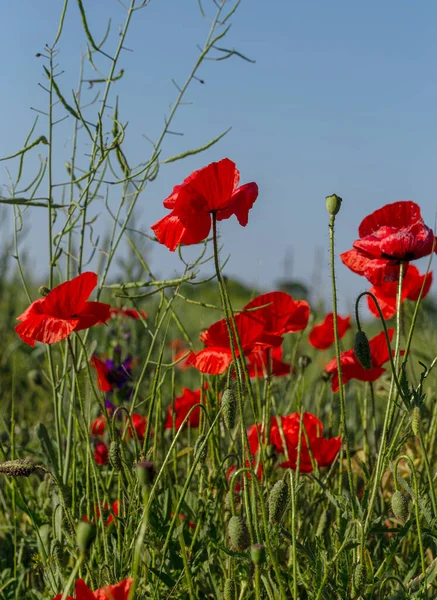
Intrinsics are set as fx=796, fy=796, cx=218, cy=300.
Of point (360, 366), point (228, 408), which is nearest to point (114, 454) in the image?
point (228, 408)

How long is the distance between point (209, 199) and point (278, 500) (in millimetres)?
489

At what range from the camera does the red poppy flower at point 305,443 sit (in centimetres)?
171

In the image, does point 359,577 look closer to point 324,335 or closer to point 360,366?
point 360,366

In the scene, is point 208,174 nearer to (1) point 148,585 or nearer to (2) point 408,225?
(2) point 408,225

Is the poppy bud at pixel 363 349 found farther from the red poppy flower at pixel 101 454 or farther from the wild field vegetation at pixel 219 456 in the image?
the red poppy flower at pixel 101 454

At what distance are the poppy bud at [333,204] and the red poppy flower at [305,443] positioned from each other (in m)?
0.61

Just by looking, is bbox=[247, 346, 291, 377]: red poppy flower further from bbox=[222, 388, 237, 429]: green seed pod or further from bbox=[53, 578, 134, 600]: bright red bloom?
bbox=[53, 578, 134, 600]: bright red bloom

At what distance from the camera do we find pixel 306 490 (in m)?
1.77

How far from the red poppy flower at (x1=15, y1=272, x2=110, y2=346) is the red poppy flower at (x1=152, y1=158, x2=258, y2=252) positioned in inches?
7.9

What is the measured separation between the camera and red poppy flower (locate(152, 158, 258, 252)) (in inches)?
50.6

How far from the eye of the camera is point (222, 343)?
1464 millimetres

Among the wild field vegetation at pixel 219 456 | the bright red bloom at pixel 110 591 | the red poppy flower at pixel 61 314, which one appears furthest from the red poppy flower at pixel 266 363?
the bright red bloom at pixel 110 591

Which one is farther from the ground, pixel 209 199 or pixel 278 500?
pixel 209 199

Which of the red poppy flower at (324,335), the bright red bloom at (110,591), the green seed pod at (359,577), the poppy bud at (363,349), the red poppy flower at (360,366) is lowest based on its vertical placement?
the bright red bloom at (110,591)
